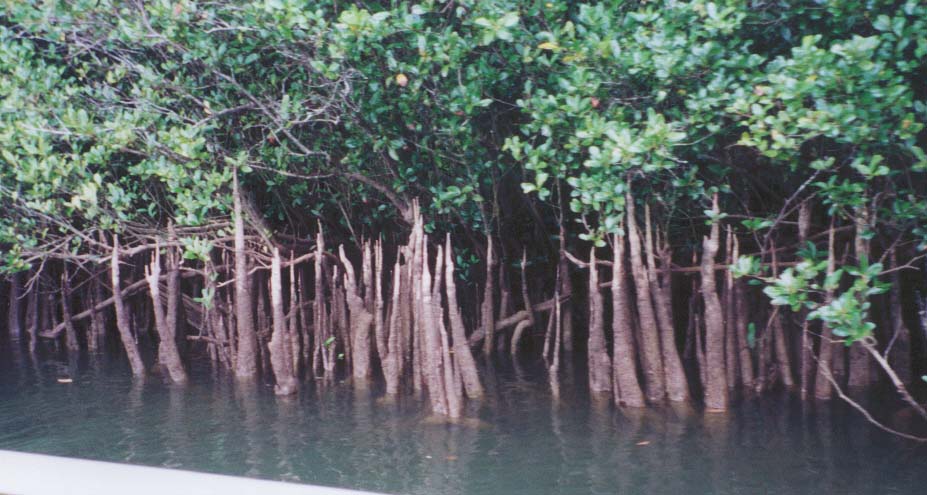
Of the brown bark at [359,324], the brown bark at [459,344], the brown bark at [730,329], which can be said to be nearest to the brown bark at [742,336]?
the brown bark at [730,329]

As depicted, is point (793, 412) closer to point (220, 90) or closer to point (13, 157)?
point (220, 90)

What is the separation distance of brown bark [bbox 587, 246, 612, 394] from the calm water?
0.71ft

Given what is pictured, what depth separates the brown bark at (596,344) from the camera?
19.6 ft

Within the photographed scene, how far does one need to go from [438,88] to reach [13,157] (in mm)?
3227

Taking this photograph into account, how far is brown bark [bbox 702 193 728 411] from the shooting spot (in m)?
5.54

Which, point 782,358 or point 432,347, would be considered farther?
point 782,358

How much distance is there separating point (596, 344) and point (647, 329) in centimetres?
46

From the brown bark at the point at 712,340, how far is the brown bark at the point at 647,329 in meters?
0.34

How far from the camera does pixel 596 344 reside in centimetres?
606

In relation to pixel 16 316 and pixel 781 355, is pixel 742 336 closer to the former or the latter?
pixel 781 355

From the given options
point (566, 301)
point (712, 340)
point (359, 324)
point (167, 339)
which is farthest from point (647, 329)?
point (167, 339)

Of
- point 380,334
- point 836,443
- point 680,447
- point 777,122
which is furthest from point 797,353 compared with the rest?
point 380,334

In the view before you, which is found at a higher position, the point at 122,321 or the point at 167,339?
the point at 122,321

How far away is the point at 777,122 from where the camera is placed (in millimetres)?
4277
